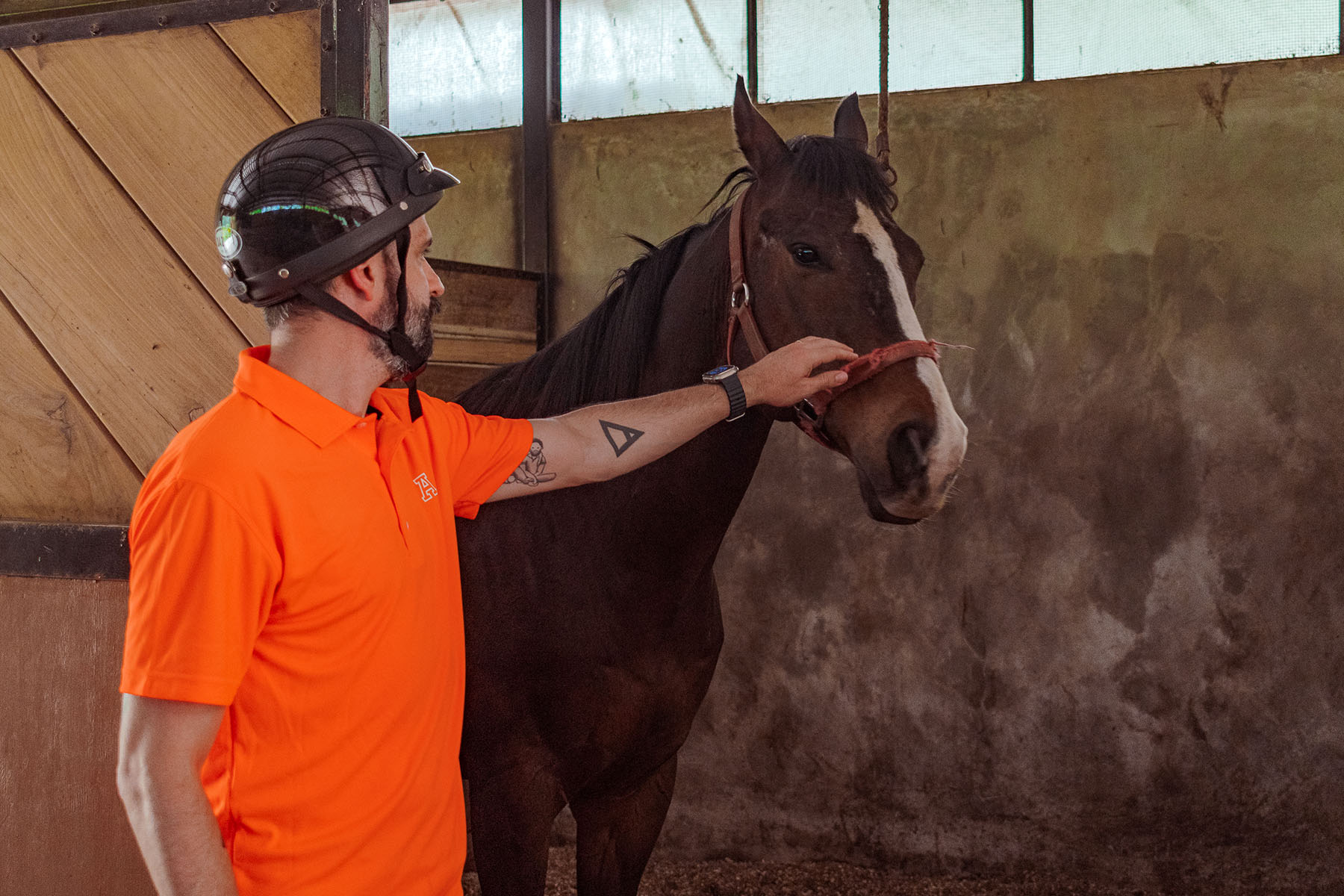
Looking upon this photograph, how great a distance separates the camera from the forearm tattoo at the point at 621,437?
4.93 feet

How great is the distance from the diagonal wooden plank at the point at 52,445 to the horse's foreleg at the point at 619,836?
43.6 inches

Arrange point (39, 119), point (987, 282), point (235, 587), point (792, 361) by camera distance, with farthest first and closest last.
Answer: point (987, 282) < point (39, 119) < point (792, 361) < point (235, 587)

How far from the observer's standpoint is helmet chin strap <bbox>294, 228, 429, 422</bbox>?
3.59 feet

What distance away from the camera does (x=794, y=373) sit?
1399 millimetres

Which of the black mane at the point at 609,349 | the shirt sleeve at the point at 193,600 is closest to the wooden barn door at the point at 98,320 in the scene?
the black mane at the point at 609,349

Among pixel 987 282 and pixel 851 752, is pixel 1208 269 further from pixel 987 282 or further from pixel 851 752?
pixel 851 752

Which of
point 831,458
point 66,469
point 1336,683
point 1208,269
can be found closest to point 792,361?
point 66,469

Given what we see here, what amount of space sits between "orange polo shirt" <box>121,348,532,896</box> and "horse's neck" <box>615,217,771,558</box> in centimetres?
57

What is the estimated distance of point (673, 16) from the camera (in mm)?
3643

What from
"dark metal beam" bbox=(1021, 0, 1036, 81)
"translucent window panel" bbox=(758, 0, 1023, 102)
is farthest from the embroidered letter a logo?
"dark metal beam" bbox=(1021, 0, 1036, 81)

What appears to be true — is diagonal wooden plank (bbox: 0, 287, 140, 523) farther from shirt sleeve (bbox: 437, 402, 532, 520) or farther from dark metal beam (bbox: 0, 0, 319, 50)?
shirt sleeve (bbox: 437, 402, 532, 520)

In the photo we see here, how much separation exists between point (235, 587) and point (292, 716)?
0.16 meters

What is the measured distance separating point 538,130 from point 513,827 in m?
2.75

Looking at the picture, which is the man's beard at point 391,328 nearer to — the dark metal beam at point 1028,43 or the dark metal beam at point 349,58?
the dark metal beam at point 349,58
